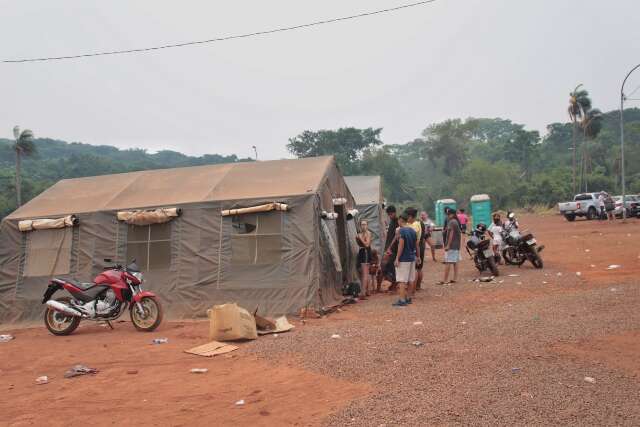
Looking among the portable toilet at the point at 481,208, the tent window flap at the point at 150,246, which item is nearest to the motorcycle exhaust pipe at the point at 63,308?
the tent window flap at the point at 150,246

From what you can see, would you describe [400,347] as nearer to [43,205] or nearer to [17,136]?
[43,205]

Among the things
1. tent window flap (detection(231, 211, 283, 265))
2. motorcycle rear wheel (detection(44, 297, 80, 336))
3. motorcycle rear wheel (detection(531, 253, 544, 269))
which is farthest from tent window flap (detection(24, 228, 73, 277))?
motorcycle rear wheel (detection(531, 253, 544, 269))

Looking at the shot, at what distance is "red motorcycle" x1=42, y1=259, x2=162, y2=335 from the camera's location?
30.2 feet

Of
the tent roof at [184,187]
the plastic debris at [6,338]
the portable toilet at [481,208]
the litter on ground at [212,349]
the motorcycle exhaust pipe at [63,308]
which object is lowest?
the plastic debris at [6,338]

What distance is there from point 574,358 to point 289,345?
341cm

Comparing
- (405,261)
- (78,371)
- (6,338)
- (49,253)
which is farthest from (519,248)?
(6,338)

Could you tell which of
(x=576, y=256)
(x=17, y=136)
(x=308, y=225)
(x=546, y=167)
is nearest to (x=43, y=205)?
(x=308, y=225)

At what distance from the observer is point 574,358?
18.7ft

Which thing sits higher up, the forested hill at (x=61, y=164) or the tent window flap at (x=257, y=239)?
the forested hill at (x=61, y=164)

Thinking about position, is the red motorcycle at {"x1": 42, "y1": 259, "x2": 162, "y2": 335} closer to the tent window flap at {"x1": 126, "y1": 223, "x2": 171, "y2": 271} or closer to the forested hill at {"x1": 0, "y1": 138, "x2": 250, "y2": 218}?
the tent window flap at {"x1": 126, "y1": 223, "x2": 171, "y2": 271}

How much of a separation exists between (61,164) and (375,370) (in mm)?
67731

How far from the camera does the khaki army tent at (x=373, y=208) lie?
18.6 m

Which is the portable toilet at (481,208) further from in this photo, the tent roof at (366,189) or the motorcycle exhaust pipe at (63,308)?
the motorcycle exhaust pipe at (63,308)

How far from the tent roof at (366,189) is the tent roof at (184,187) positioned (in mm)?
7604
